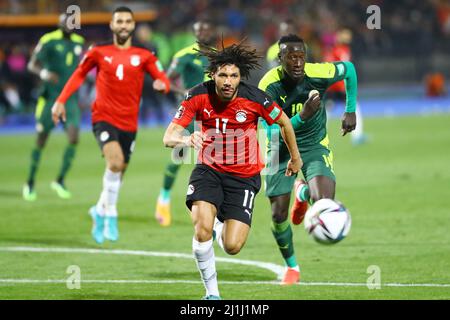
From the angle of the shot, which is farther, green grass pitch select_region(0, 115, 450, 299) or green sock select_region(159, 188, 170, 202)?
green sock select_region(159, 188, 170, 202)

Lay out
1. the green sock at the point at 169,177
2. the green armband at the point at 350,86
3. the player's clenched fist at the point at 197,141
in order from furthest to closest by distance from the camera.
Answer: the green sock at the point at 169,177 < the green armband at the point at 350,86 < the player's clenched fist at the point at 197,141

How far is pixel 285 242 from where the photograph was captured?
11.0m

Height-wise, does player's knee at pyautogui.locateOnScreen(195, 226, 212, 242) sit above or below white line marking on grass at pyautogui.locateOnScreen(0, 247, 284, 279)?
above

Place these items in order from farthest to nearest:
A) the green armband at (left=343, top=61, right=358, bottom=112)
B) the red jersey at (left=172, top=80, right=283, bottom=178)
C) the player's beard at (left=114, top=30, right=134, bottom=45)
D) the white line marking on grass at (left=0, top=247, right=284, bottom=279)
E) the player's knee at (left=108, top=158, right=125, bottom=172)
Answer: the player's beard at (left=114, top=30, right=134, bottom=45)
the player's knee at (left=108, top=158, right=125, bottom=172)
the white line marking on grass at (left=0, top=247, right=284, bottom=279)
the green armband at (left=343, top=61, right=358, bottom=112)
the red jersey at (left=172, top=80, right=283, bottom=178)

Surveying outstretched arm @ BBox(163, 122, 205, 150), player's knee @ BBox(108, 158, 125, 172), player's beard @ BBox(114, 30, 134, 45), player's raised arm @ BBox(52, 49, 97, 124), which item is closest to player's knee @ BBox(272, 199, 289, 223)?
outstretched arm @ BBox(163, 122, 205, 150)

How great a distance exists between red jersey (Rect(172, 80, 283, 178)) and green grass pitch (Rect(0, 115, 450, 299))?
4.15 ft

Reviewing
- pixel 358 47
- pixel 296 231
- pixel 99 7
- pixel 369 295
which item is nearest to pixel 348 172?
pixel 296 231

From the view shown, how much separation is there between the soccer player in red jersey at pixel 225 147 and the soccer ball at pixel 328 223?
1.50 feet

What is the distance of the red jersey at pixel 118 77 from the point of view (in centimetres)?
1350

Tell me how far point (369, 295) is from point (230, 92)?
7.42 ft

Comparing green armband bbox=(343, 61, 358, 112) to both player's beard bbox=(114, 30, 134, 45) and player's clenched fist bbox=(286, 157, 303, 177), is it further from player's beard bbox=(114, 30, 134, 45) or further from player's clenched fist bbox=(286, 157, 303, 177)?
player's beard bbox=(114, 30, 134, 45)

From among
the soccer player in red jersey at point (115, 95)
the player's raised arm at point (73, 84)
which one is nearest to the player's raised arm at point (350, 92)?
the soccer player in red jersey at point (115, 95)

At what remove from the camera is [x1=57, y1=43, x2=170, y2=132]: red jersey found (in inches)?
531

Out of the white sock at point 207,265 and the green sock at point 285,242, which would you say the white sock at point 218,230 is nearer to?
the white sock at point 207,265
